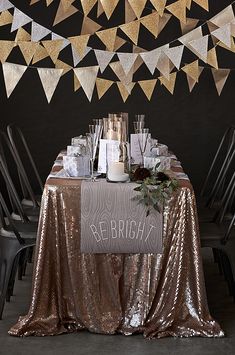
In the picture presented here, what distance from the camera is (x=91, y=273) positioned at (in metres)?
3.85

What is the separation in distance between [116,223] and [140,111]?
2.90 metres

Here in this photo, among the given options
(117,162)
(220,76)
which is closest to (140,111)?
(220,76)

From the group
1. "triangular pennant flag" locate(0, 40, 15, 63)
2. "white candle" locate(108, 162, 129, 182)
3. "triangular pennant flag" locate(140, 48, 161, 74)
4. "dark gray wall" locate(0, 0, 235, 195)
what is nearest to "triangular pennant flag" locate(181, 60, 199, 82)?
"triangular pennant flag" locate(140, 48, 161, 74)

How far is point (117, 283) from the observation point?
12.6 ft

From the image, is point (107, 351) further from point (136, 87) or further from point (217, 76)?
point (136, 87)

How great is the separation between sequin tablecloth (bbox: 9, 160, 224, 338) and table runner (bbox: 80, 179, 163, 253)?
36mm

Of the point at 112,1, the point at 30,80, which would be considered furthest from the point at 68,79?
the point at 112,1

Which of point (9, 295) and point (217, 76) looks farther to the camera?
point (217, 76)

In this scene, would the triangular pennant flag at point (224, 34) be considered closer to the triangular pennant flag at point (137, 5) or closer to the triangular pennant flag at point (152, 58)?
the triangular pennant flag at point (152, 58)

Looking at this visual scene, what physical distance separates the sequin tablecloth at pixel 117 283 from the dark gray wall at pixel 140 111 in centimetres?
280

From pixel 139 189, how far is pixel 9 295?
1.14 meters

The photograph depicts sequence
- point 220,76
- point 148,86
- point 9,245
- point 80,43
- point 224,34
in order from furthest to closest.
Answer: point 220,76, point 148,86, point 224,34, point 80,43, point 9,245

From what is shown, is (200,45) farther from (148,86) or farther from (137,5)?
(148,86)

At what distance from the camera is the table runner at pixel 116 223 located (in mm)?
3818
